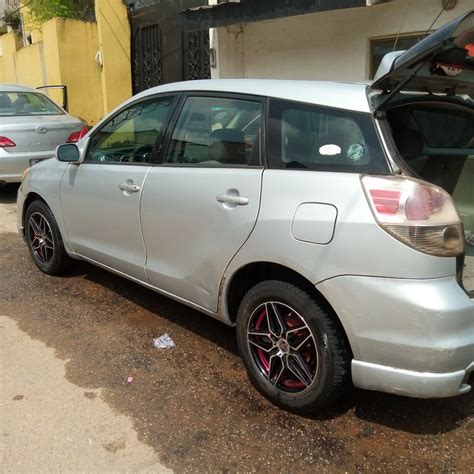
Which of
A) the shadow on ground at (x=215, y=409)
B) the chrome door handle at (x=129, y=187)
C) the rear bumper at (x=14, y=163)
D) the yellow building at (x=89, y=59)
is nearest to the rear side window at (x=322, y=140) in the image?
the chrome door handle at (x=129, y=187)

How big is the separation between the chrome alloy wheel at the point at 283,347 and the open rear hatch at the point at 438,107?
824mm

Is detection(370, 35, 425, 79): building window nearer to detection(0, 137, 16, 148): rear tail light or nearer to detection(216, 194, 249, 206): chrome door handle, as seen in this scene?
detection(0, 137, 16, 148): rear tail light

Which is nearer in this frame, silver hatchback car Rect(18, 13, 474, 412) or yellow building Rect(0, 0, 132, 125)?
silver hatchback car Rect(18, 13, 474, 412)

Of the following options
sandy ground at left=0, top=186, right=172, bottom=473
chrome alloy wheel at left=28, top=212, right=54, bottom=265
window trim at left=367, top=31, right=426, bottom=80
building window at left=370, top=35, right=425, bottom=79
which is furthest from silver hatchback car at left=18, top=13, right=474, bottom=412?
building window at left=370, top=35, right=425, bottom=79

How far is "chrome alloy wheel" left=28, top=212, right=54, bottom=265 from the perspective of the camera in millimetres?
4668

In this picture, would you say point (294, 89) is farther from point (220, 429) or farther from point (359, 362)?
point (220, 429)

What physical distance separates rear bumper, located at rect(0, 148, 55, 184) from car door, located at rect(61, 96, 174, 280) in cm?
338

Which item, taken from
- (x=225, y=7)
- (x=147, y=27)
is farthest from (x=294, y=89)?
(x=147, y=27)

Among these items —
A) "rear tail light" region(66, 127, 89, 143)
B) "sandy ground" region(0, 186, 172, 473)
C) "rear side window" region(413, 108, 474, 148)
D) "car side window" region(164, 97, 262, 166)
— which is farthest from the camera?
Result: "rear tail light" region(66, 127, 89, 143)

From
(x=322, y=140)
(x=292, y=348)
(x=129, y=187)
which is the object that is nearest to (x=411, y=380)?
(x=292, y=348)

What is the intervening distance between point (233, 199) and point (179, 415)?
3.82 feet

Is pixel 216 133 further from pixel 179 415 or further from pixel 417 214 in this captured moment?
pixel 179 415

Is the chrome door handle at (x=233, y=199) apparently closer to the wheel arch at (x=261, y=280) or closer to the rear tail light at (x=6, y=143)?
the wheel arch at (x=261, y=280)

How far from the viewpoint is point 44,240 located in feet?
15.5
